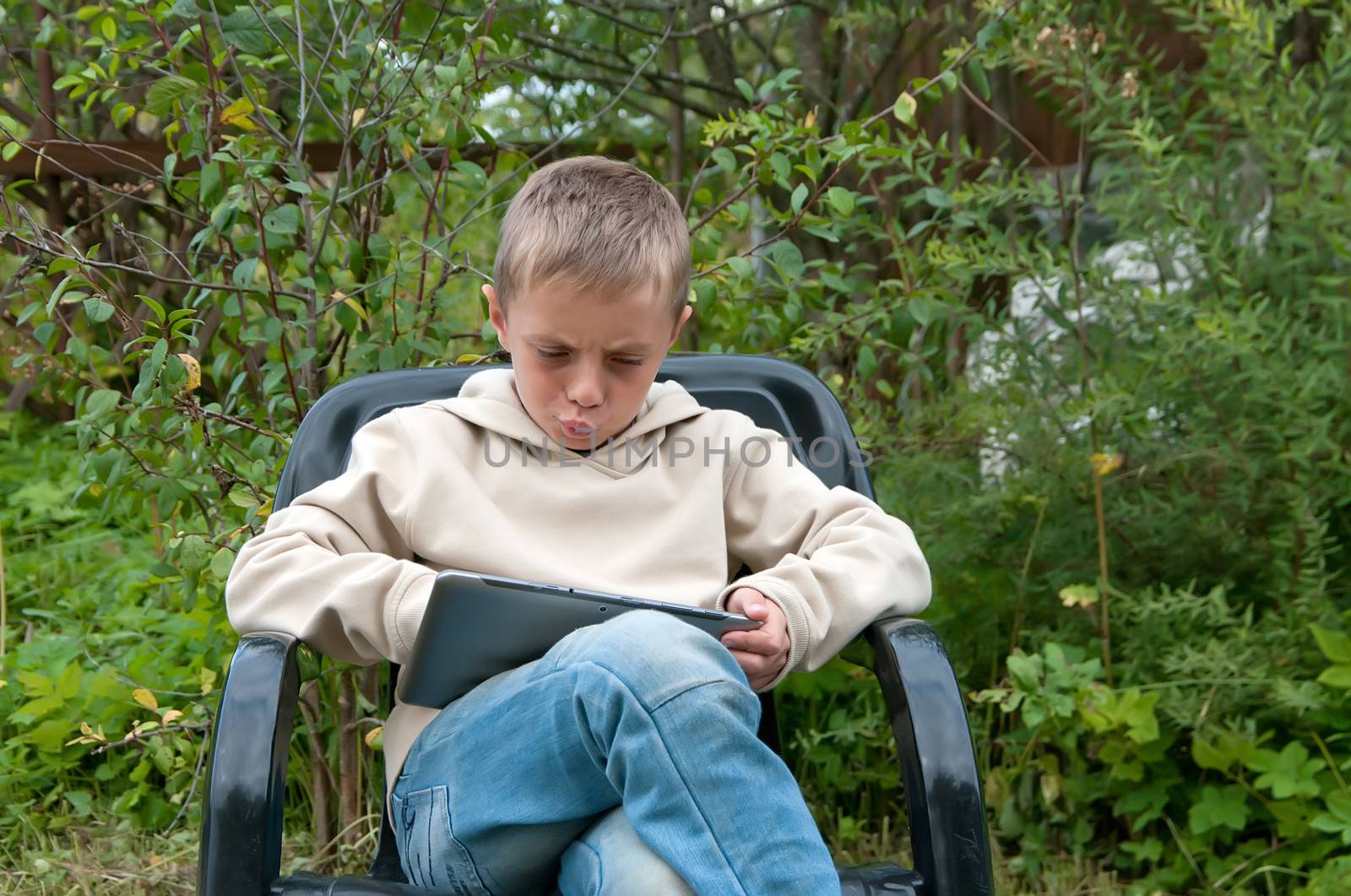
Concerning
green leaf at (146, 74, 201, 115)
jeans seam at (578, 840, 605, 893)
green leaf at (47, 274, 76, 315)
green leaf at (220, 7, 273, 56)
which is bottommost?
jeans seam at (578, 840, 605, 893)

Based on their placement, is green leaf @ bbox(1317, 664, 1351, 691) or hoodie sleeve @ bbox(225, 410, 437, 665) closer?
hoodie sleeve @ bbox(225, 410, 437, 665)

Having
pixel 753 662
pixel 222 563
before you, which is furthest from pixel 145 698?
pixel 753 662

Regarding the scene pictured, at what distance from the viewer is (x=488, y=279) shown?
1.99 meters

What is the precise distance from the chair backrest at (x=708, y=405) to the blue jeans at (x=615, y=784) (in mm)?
453

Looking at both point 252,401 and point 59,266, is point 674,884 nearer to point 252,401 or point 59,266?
point 59,266

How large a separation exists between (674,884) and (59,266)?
1183 mm

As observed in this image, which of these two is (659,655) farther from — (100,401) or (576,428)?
(100,401)

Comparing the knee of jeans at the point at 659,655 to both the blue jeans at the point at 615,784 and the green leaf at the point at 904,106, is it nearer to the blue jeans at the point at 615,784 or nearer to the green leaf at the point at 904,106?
the blue jeans at the point at 615,784

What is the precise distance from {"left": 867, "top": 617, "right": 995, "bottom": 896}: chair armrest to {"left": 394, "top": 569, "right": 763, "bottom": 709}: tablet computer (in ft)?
0.65

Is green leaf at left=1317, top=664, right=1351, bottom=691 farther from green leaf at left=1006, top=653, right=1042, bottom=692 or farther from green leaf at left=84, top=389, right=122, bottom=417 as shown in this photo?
green leaf at left=84, top=389, right=122, bottom=417

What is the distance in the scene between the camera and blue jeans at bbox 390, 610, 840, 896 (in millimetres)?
1233

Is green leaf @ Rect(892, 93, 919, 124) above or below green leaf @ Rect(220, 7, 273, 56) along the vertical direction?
below

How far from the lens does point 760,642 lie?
1.53 meters

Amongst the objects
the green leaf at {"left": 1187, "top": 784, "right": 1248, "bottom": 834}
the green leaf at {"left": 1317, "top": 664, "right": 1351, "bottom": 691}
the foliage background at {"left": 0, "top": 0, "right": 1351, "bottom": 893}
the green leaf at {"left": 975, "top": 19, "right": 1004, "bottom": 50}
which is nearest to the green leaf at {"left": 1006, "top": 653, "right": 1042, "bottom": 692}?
the foliage background at {"left": 0, "top": 0, "right": 1351, "bottom": 893}
